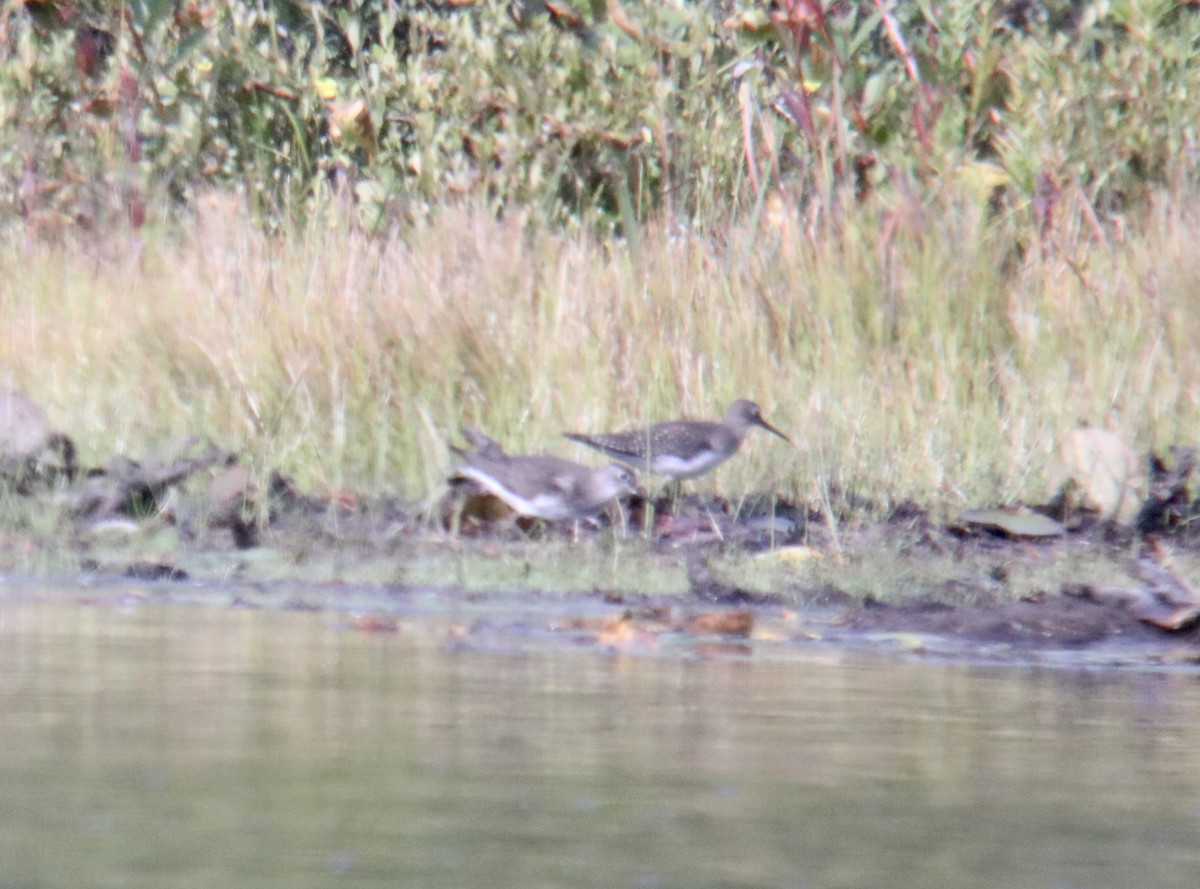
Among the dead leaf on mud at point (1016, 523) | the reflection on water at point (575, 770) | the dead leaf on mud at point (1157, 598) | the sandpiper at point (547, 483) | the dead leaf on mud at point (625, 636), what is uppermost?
the sandpiper at point (547, 483)

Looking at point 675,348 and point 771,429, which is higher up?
point 675,348

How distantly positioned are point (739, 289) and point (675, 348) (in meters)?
0.38

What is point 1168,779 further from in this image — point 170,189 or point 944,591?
point 170,189

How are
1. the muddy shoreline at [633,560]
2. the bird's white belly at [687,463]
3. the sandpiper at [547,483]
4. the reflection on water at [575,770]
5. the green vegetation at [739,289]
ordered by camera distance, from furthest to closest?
the green vegetation at [739,289], the bird's white belly at [687,463], the sandpiper at [547,483], the muddy shoreline at [633,560], the reflection on water at [575,770]

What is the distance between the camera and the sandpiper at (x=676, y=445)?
24.0ft

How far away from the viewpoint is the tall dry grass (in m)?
7.74

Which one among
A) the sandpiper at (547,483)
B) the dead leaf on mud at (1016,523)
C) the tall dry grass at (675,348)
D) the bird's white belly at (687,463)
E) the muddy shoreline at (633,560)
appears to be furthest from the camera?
the tall dry grass at (675,348)

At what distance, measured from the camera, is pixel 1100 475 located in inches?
281

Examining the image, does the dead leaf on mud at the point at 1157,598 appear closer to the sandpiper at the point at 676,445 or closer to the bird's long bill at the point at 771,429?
the sandpiper at the point at 676,445

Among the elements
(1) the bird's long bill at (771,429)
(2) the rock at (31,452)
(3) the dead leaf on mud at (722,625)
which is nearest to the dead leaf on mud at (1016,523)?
(1) the bird's long bill at (771,429)

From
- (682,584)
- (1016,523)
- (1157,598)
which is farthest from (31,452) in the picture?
(1157,598)

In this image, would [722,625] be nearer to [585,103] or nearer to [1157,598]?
[1157,598]

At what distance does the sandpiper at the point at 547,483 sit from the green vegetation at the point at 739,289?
512mm

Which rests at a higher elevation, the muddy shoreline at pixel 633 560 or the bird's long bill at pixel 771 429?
the bird's long bill at pixel 771 429
